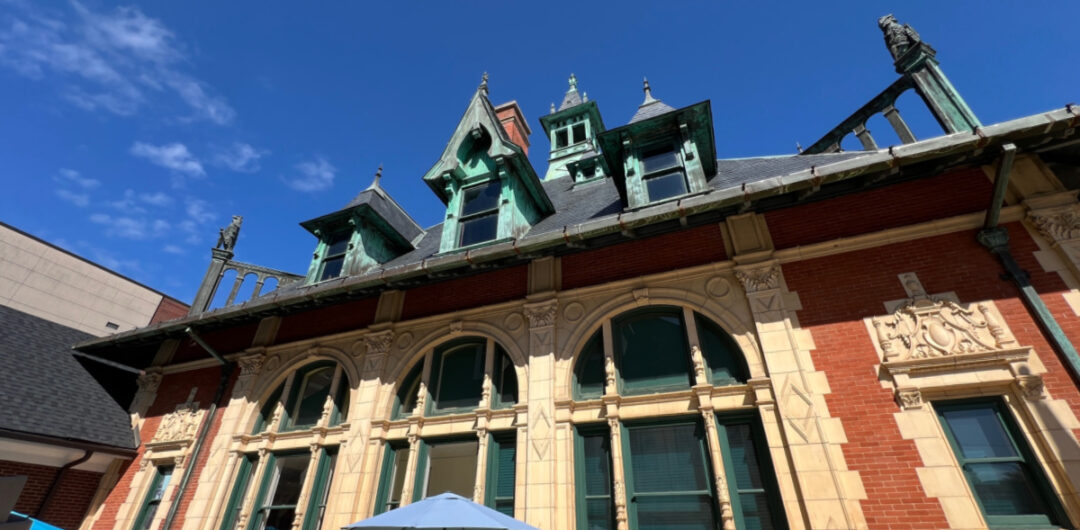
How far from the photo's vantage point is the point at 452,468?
25.2 ft

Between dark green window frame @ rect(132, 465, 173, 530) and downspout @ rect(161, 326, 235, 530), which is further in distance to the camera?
dark green window frame @ rect(132, 465, 173, 530)

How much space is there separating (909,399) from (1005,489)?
1156mm

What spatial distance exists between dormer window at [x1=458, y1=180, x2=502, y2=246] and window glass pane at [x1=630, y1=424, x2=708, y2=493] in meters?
5.11

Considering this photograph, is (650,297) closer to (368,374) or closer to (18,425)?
(368,374)

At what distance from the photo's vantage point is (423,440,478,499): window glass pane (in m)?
7.49

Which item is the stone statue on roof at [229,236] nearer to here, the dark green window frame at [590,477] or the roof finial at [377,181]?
the roof finial at [377,181]

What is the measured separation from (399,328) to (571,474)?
4.60 meters


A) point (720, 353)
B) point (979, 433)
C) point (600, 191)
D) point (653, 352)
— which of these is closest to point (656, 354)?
point (653, 352)

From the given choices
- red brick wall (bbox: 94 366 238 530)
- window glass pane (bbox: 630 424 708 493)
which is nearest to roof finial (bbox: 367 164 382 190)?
red brick wall (bbox: 94 366 238 530)

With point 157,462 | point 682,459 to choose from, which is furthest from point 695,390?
point 157,462

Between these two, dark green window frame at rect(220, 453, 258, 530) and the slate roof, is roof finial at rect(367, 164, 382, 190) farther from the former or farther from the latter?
dark green window frame at rect(220, 453, 258, 530)

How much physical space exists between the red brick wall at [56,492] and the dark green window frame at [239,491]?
4092 mm

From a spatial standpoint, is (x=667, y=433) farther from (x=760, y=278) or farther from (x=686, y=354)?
(x=760, y=278)

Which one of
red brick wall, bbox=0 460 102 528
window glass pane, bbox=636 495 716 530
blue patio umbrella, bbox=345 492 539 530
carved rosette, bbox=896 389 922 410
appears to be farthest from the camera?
red brick wall, bbox=0 460 102 528
